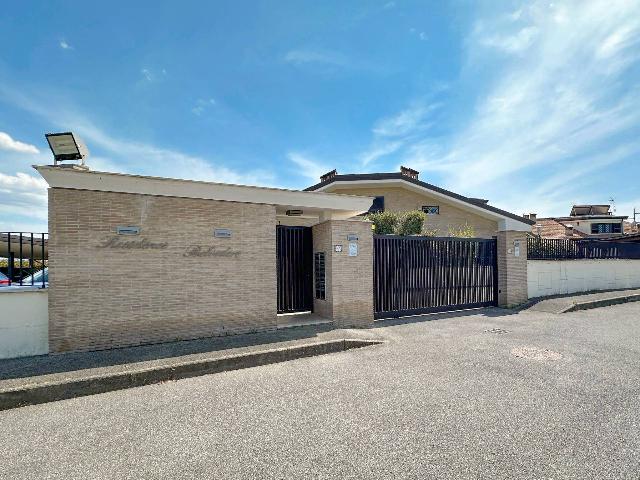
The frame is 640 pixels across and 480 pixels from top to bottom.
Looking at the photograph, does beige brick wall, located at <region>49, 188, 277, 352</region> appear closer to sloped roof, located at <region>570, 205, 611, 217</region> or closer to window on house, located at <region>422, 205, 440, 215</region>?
window on house, located at <region>422, 205, 440, 215</region>

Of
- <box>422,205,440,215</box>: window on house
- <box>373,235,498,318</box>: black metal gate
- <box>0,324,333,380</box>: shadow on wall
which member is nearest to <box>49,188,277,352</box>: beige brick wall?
<box>0,324,333,380</box>: shadow on wall

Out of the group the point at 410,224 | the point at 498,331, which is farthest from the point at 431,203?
the point at 498,331

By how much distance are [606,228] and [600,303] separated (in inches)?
1342

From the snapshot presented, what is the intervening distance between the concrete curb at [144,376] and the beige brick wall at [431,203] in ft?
43.2

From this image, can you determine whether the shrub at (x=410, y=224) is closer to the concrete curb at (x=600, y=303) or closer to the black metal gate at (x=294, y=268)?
the concrete curb at (x=600, y=303)

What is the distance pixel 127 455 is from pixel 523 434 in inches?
144

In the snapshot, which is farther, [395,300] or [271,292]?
[395,300]

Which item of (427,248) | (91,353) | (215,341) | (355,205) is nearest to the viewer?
(91,353)

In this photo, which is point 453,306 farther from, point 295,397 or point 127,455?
point 127,455

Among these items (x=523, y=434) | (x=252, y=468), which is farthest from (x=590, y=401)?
(x=252, y=468)

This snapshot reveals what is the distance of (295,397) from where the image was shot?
3900mm

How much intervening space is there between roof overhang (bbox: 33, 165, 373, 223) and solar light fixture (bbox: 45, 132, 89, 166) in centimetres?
70

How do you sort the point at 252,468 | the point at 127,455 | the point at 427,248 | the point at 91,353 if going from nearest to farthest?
the point at 252,468, the point at 127,455, the point at 91,353, the point at 427,248

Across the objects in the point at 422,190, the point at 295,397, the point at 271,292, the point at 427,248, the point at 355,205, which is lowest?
the point at 295,397
